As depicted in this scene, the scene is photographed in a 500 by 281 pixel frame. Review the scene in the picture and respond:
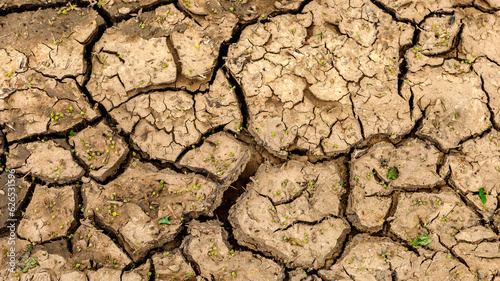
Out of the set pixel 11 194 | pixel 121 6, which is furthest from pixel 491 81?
pixel 11 194

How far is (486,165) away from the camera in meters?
2.83

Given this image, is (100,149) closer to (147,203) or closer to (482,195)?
(147,203)

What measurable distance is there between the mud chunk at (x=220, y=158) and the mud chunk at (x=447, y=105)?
1.41 metres

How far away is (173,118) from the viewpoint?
2.85 metres

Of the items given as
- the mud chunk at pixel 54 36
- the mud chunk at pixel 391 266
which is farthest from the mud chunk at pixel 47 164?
the mud chunk at pixel 391 266

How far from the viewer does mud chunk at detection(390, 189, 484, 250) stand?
278 cm

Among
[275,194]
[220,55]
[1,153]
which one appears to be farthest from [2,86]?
[275,194]

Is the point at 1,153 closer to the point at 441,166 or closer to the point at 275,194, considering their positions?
the point at 275,194

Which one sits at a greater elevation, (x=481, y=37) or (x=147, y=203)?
(x=481, y=37)

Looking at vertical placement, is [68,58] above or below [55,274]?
above

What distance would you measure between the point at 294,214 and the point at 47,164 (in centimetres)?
193

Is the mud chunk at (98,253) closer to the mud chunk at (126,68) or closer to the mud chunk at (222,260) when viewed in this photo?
the mud chunk at (222,260)

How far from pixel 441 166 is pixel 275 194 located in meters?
1.32

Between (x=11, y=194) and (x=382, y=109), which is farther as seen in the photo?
(x=382, y=109)
